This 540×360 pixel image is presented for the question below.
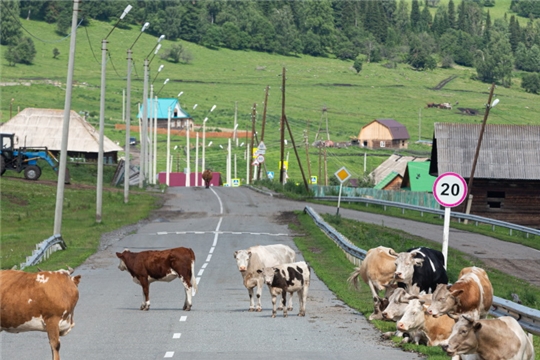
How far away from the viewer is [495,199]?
6738 centimetres

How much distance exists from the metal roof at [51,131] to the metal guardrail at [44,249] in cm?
5601

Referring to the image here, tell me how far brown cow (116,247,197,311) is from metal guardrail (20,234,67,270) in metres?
8.72

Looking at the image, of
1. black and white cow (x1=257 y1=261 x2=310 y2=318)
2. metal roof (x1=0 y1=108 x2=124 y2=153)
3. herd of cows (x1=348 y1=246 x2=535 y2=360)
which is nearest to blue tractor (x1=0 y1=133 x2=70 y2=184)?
metal roof (x1=0 y1=108 x2=124 y2=153)

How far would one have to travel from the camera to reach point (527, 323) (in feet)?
52.7

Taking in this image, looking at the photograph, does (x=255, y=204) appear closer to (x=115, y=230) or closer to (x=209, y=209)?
(x=209, y=209)

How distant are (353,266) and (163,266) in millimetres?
11694

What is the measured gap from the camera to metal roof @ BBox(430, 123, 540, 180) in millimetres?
66938

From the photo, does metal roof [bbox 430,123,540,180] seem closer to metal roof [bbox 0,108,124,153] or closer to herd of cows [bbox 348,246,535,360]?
metal roof [bbox 0,108,124,153]

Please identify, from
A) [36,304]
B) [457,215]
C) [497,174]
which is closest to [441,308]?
[36,304]

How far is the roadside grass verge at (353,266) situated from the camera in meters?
21.5

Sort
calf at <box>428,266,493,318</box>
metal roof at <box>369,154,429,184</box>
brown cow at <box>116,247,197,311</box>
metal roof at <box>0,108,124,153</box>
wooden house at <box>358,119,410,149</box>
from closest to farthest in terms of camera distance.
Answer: calf at <box>428,266,493,318</box> → brown cow at <box>116,247,197,311</box> → metal roof at <box>0,108,124,153</box> → metal roof at <box>369,154,429,184</box> → wooden house at <box>358,119,410,149</box>

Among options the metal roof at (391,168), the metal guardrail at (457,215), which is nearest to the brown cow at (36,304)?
the metal guardrail at (457,215)

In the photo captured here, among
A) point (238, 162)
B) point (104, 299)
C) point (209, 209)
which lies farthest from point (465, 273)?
point (238, 162)

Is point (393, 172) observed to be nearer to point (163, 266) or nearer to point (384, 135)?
point (384, 135)
